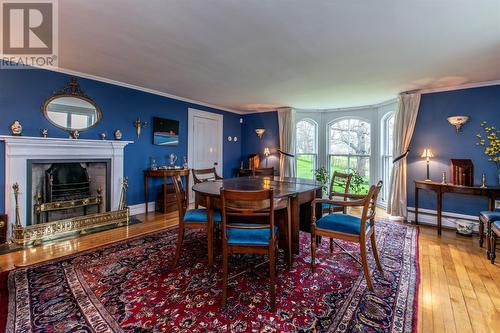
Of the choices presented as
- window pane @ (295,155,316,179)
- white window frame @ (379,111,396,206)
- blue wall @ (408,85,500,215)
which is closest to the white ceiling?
blue wall @ (408,85,500,215)

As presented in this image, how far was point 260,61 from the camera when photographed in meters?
2.98

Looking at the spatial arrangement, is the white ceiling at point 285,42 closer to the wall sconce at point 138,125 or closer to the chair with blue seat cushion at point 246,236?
the wall sconce at point 138,125

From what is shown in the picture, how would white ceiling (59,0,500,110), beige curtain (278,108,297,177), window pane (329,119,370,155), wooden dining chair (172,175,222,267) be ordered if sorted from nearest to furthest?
white ceiling (59,0,500,110)
wooden dining chair (172,175,222,267)
window pane (329,119,370,155)
beige curtain (278,108,297,177)

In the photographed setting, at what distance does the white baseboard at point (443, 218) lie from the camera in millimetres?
3817

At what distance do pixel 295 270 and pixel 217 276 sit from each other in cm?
79

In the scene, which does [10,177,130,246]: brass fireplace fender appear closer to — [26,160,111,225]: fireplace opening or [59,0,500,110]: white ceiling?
[26,160,111,225]: fireplace opening

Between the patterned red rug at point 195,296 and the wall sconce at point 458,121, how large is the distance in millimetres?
2538

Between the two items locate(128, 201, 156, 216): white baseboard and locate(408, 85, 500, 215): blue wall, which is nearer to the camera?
locate(408, 85, 500, 215): blue wall

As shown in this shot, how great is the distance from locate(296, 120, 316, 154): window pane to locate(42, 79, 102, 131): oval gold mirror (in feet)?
15.3

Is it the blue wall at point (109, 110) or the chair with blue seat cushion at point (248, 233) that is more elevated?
the blue wall at point (109, 110)

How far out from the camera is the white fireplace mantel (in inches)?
121

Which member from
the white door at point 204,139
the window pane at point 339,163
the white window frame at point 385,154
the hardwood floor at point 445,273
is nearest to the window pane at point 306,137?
the window pane at point 339,163

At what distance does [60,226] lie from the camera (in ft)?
10.7

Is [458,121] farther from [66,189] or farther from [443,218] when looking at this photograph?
[66,189]
